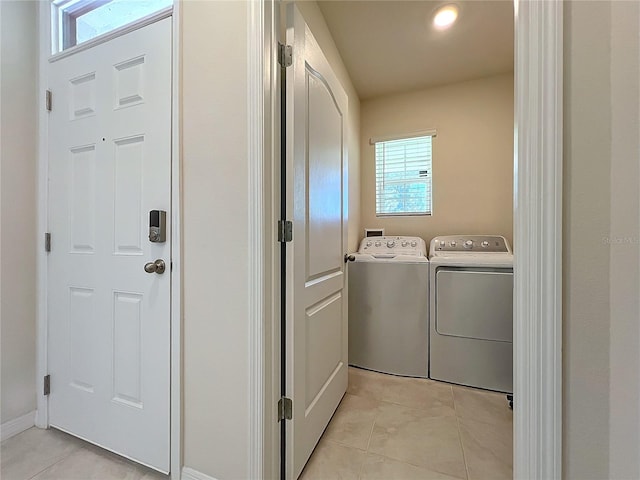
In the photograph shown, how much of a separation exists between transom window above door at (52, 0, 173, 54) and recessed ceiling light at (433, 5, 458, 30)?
1876 millimetres

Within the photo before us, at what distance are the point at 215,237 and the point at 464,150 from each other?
8.47 feet

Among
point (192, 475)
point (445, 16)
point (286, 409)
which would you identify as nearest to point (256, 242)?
point (286, 409)

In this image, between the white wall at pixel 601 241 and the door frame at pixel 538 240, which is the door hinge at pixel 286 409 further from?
the white wall at pixel 601 241

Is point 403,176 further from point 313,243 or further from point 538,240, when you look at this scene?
point 538,240

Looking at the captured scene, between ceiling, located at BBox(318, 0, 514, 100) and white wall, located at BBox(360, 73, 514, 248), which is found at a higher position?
ceiling, located at BBox(318, 0, 514, 100)

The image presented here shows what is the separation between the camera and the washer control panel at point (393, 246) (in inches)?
97.2

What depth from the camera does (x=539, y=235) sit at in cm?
73

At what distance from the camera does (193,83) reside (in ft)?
3.63

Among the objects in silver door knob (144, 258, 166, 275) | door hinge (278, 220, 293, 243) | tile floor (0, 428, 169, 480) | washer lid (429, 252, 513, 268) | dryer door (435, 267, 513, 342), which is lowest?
tile floor (0, 428, 169, 480)

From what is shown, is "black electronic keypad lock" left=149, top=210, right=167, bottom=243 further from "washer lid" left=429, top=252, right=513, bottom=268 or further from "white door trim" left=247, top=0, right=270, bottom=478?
"washer lid" left=429, top=252, right=513, bottom=268

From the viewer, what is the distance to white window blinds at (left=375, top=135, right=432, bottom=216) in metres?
2.79

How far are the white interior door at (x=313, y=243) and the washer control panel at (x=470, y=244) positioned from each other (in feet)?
3.90

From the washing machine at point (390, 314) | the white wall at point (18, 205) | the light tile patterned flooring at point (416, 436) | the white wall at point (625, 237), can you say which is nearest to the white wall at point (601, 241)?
the white wall at point (625, 237)

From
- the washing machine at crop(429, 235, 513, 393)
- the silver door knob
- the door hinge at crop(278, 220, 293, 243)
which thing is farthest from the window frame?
the silver door knob
